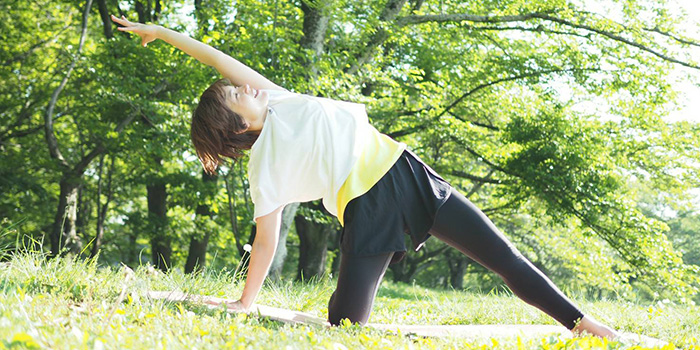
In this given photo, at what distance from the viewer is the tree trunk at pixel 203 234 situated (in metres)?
11.7

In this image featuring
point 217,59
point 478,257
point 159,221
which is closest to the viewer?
point 478,257

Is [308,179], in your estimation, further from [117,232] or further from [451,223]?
[117,232]

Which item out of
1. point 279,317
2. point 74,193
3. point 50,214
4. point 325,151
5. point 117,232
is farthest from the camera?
point 117,232

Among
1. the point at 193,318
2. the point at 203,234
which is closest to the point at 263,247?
the point at 193,318

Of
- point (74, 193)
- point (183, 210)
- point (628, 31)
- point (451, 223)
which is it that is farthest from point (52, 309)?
point (183, 210)

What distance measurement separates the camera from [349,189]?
3.00 m

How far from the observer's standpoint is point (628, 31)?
9.95 metres

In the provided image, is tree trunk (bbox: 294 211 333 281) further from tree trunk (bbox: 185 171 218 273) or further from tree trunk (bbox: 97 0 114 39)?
tree trunk (bbox: 97 0 114 39)

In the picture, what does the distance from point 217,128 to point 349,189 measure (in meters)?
0.68

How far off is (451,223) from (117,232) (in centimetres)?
1363

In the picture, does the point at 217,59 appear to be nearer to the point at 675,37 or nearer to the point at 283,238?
the point at 283,238

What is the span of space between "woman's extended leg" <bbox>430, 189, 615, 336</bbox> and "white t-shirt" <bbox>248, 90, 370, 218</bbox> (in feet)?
1.80

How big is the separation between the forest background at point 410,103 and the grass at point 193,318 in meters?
3.63

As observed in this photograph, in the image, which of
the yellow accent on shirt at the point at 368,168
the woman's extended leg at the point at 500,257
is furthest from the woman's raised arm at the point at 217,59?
the woman's extended leg at the point at 500,257
